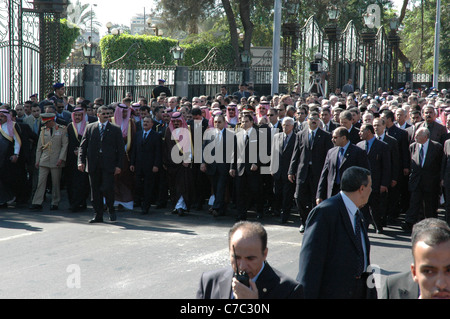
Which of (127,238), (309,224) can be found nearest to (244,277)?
(309,224)

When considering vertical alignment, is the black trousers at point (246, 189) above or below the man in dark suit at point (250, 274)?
below

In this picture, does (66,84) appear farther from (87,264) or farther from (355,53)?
(355,53)

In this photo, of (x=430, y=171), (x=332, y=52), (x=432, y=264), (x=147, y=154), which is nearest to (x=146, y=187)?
(x=147, y=154)

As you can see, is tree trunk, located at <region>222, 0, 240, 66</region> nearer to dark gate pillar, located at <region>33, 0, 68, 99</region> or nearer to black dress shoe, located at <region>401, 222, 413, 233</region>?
dark gate pillar, located at <region>33, 0, 68, 99</region>

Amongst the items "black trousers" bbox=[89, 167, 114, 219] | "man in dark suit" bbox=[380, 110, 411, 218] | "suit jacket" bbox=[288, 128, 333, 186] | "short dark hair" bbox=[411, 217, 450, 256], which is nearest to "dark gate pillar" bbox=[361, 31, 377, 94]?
"man in dark suit" bbox=[380, 110, 411, 218]

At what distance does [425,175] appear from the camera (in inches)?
417

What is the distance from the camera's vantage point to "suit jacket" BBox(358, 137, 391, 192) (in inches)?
419

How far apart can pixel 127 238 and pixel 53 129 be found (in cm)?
373

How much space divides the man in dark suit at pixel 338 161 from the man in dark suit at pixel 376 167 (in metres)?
1.17

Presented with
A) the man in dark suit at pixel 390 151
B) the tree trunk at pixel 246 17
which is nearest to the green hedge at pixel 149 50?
the tree trunk at pixel 246 17

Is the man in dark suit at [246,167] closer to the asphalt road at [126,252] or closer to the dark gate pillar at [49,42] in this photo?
the asphalt road at [126,252]

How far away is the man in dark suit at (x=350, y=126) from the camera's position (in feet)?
35.1

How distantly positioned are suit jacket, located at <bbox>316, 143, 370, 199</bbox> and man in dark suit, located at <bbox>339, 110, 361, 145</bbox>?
1256mm

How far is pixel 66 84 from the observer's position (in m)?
21.2
